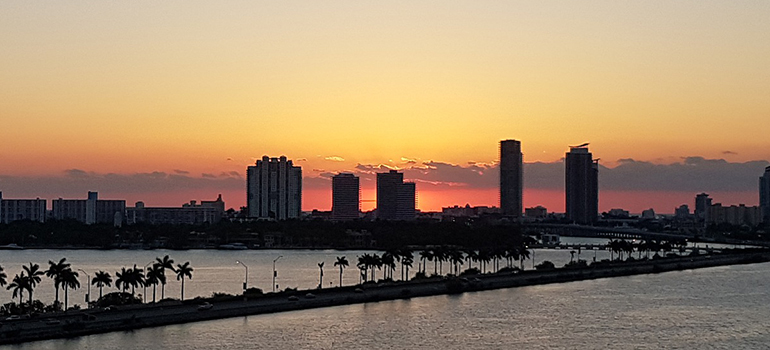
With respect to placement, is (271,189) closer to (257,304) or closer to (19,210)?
(19,210)

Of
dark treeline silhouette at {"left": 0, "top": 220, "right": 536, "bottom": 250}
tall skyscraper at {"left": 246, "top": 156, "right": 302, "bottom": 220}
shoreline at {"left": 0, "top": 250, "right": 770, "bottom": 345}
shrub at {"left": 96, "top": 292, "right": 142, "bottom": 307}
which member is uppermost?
tall skyscraper at {"left": 246, "top": 156, "right": 302, "bottom": 220}

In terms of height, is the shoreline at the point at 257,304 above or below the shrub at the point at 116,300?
below

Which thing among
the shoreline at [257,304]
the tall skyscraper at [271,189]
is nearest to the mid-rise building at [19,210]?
the tall skyscraper at [271,189]

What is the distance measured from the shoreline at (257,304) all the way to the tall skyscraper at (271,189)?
119954mm

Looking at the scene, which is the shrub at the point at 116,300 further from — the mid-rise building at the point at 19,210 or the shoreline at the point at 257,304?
the mid-rise building at the point at 19,210

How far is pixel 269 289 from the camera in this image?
6166cm

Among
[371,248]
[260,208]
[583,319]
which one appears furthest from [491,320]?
[260,208]

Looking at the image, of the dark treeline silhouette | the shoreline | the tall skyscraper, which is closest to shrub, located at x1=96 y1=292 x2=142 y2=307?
the shoreline

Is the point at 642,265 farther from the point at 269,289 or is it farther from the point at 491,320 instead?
the point at 491,320

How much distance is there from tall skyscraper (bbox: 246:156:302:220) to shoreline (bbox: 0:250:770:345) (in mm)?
119954

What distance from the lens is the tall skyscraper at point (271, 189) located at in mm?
197375

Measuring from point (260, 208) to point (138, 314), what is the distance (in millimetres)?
155648

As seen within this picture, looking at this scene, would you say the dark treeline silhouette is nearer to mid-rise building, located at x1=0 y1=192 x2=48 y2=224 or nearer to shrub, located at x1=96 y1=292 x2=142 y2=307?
mid-rise building, located at x1=0 y1=192 x2=48 y2=224

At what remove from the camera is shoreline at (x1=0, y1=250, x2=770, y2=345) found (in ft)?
126
